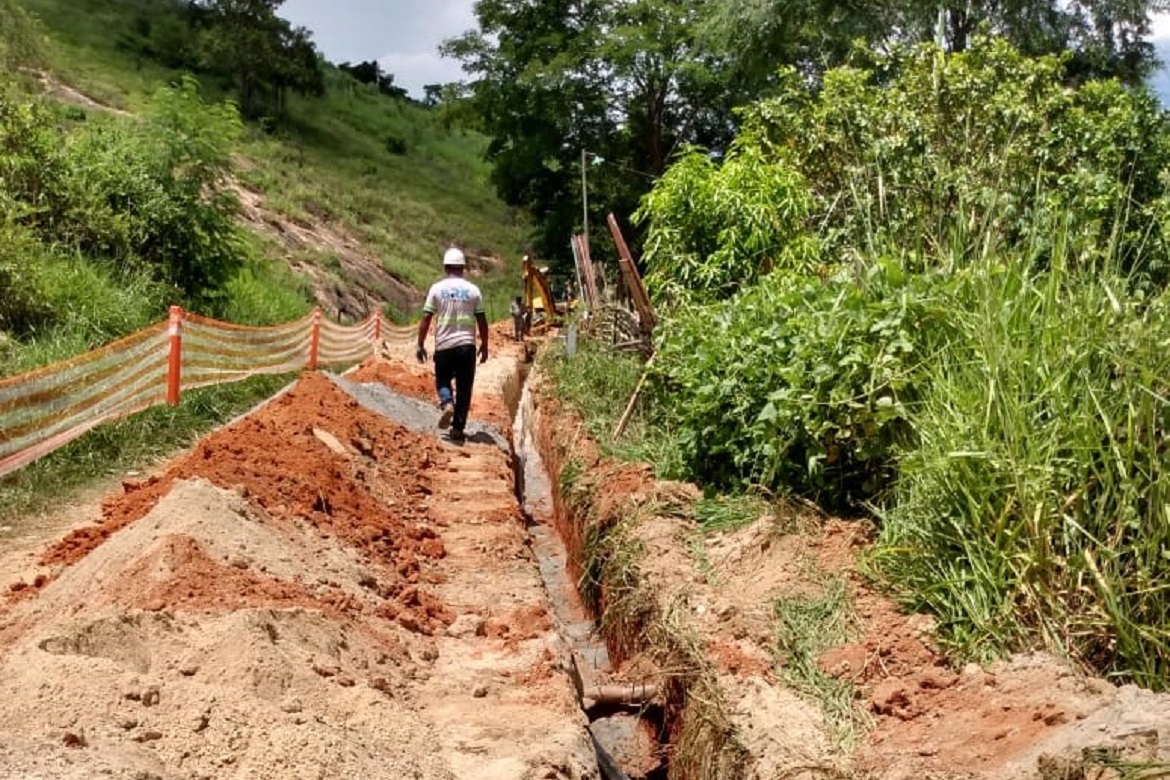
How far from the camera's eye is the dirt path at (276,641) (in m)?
3.20

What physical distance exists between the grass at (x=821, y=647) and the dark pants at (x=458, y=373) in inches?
189

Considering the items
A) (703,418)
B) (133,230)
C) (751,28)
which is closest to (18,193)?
(133,230)

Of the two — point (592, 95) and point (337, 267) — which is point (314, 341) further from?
point (592, 95)

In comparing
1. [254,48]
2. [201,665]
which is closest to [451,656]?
[201,665]

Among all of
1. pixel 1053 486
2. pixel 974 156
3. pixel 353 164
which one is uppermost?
pixel 353 164

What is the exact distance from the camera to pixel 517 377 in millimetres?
18391

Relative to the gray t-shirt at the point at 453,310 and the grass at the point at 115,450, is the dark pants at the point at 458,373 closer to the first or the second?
the gray t-shirt at the point at 453,310

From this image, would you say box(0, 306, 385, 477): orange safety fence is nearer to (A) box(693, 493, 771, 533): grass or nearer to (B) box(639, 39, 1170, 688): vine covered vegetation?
(B) box(639, 39, 1170, 688): vine covered vegetation

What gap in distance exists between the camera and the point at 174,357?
8680 millimetres

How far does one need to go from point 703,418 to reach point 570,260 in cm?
2624

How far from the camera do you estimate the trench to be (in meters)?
5.14

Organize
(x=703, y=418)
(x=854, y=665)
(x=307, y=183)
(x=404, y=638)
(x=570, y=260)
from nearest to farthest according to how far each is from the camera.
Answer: (x=854, y=665) < (x=404, y=638) < (x=703, y=418) < (x=570, y=260) < (x=307, y=183)

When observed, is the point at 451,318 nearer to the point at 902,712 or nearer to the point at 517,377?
the point at 902,712

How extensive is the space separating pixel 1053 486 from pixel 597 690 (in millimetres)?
2313
